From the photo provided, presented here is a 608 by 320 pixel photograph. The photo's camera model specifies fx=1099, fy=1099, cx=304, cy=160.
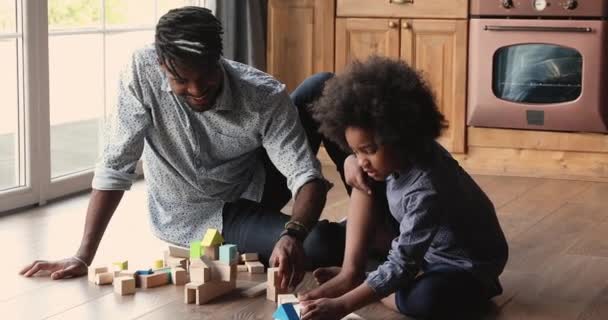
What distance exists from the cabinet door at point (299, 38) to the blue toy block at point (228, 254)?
7.94ft

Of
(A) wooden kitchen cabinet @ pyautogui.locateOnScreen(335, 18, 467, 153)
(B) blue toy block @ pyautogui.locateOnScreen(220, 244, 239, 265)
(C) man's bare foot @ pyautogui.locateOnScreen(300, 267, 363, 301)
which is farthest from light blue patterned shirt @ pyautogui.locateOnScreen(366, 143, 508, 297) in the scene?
(A) wooden kitchen cabinet @ pyautogui.locateOnScreen(335, 18, 467, 153)

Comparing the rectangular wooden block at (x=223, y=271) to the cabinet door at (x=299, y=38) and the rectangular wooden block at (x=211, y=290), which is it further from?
the cabinet door at (x=299, y=38)

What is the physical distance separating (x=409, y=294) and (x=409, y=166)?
12.2 inches

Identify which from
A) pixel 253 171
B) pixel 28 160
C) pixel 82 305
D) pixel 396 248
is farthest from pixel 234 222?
pixel 28 160

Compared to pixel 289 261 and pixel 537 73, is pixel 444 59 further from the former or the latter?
pixel 289 261

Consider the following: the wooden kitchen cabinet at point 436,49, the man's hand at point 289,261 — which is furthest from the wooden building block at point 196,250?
the wooden kitchen cabinet at point 436,49

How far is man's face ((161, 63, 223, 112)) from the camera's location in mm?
2600

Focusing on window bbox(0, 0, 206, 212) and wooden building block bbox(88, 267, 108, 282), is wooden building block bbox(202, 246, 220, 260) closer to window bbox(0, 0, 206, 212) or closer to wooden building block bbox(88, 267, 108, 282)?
wooden building block bbox(88, 267, 108, 282)

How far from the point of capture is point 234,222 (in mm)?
2963

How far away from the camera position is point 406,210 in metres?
2.42

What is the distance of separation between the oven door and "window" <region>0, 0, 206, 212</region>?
58.2 inches

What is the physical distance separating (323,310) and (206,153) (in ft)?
2.38

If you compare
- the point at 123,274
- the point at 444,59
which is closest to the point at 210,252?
the point at 123,274

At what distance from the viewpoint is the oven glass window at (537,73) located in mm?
4598
